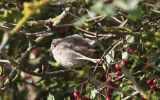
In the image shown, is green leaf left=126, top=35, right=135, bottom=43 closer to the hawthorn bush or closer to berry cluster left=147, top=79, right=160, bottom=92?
the hawthorn bush

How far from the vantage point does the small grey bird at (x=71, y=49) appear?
13.6 ft

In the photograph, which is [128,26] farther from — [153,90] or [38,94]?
[38,94]

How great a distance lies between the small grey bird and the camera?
Answer: 4.15 meters

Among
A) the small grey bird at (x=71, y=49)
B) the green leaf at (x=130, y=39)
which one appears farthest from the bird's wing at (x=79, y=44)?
the green leaf at (x=130, y=39)

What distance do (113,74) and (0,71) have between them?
2.91 ft

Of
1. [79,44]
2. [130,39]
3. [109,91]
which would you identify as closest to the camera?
Result: [130,39]

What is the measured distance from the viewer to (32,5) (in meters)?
1.88

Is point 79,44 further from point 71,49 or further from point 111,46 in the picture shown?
point 111,46

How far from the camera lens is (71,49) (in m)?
4.32

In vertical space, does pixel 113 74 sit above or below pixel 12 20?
below

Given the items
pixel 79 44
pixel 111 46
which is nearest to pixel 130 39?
pixel 111 46

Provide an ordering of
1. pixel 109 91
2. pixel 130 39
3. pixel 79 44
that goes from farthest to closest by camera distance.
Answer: pixel 79 44
pixel 109 91
pixel 130 39

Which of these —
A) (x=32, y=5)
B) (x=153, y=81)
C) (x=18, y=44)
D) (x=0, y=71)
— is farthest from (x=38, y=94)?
→ (x=32, y=5)

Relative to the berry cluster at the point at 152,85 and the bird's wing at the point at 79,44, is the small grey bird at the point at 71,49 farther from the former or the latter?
the berry cluster at the point at 152,85
